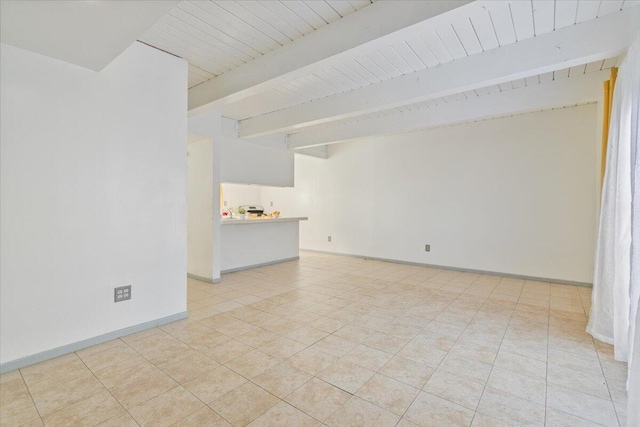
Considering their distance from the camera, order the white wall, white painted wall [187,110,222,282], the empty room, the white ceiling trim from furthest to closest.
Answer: white painted wall [187,110,222,282]
the white wall
the empty room
the white ceiling trim

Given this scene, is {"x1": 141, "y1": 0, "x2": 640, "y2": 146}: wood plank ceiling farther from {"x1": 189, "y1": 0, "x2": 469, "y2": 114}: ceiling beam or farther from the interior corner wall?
the interior corner wall

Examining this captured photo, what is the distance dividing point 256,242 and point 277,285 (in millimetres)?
1435

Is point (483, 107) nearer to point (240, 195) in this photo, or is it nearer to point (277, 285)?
point (277, 285)

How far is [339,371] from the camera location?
208cm

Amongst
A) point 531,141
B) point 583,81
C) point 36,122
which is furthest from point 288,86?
point 531,141

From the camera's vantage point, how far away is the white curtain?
197cm

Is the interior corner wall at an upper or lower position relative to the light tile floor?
upper

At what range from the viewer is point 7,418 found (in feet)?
5.24

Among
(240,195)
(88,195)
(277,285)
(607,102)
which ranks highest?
(607,102)

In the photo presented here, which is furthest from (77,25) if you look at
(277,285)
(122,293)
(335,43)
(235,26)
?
(277,285)

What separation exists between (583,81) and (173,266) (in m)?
4.89

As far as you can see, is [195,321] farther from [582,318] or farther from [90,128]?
[582,318]

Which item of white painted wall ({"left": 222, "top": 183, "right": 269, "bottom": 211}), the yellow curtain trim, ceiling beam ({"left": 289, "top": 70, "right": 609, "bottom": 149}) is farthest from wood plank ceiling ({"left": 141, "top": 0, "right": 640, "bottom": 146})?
white painted wall ({"left": 222, "top": 183, "right": 269, "bottom": 211})

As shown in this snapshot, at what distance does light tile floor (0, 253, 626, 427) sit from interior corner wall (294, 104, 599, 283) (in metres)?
1.35
